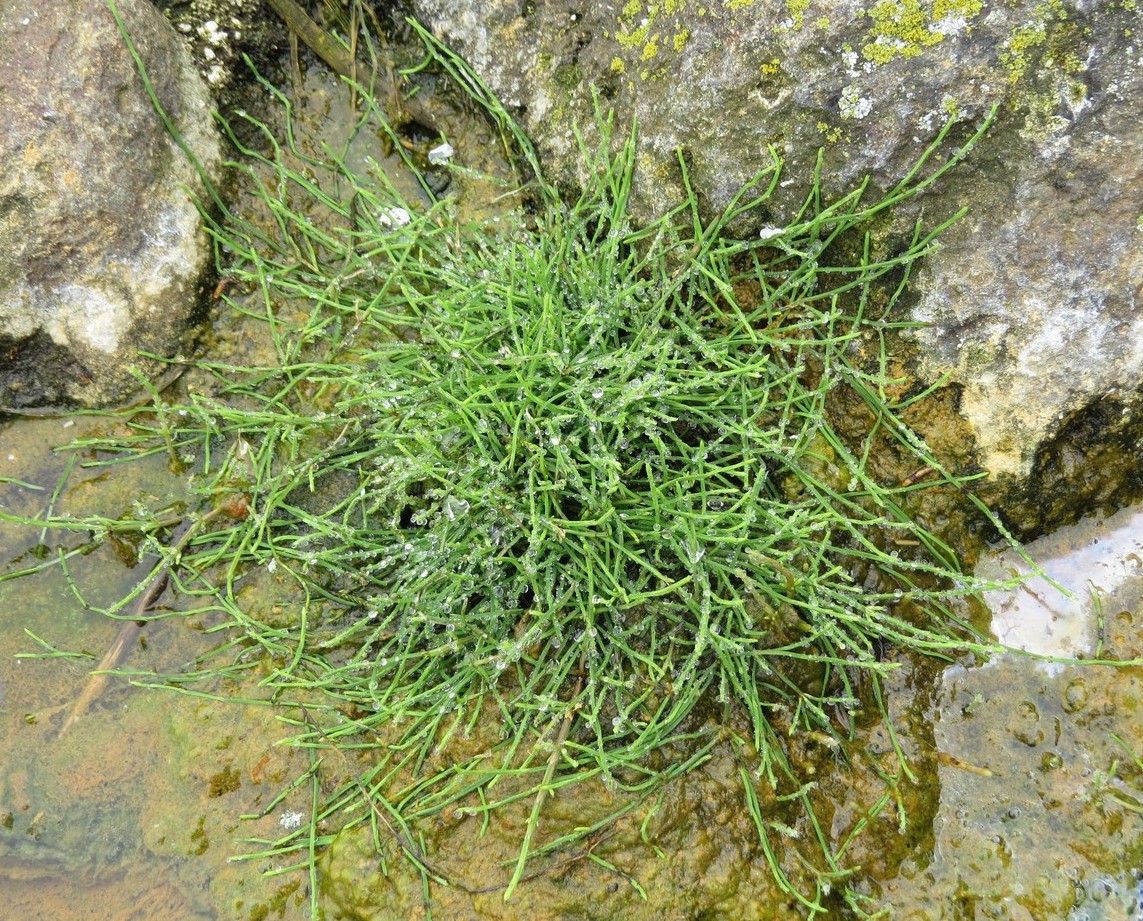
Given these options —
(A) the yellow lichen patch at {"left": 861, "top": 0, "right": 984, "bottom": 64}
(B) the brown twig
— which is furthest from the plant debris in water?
(A) the yellow lichen patch at {"left": 861, "top": 0, "right": 984, "bottom": 64}

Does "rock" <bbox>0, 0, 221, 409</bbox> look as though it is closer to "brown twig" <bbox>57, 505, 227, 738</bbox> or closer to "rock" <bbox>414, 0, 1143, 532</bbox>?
"brown twig" <bbox>57, 505, 227, 738</bbox>

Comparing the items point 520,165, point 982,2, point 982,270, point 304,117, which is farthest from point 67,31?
point 982,270

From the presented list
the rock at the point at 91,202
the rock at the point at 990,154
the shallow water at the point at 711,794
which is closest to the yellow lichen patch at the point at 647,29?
the rock at the point at 990,154

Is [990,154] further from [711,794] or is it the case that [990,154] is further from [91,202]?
[91,202]

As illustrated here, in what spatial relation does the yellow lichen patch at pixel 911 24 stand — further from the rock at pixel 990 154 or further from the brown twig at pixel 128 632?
the brown twig at pixel 128 632

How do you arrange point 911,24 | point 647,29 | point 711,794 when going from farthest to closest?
point 647,29 → point 711,794 → point 911,24

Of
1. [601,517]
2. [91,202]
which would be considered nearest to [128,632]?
[91,202]

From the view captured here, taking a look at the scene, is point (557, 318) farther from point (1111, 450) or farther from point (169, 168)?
point (1111, 450)
